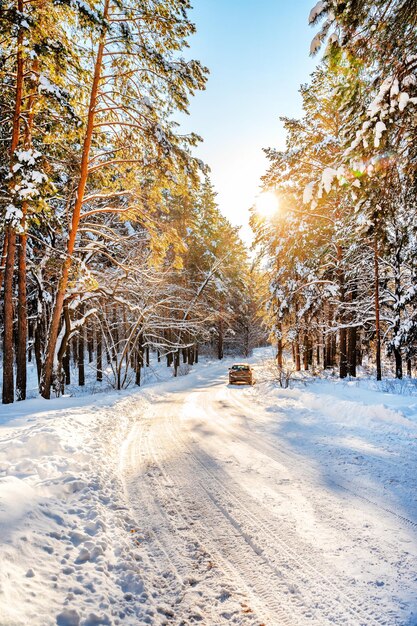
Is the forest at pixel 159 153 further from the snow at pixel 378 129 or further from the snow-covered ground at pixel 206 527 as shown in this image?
the snow-covered ground at pixel 206 527

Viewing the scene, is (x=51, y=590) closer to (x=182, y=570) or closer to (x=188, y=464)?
(x=182, y=570)

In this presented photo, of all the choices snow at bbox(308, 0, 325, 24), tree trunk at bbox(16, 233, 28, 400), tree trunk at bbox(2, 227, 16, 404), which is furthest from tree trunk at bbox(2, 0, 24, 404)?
snow at bbox(308, 0, 325, 24)

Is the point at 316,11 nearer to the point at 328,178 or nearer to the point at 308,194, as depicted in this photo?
the point at 328,178

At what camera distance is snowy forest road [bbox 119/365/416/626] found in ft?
8.71

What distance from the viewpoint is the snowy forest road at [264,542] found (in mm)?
2654

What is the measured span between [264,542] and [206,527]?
711 millimetres

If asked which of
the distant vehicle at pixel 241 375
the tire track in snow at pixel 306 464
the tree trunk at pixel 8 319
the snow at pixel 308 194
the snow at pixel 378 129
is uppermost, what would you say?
the snow at pixel 378 129

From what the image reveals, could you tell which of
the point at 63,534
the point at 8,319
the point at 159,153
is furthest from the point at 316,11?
the point at 8,319

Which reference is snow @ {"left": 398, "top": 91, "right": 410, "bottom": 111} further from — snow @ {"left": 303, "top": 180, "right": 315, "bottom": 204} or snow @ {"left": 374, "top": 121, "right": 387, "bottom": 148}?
snow @ {"left": 303, "top": 180, "right": 315, "bottom": 204}

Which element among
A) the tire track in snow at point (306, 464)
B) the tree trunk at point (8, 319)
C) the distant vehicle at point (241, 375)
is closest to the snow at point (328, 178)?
the tire track in snow at point (306, 464)

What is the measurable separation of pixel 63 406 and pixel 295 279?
15.7m

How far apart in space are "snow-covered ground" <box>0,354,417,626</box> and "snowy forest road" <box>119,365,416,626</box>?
14mm

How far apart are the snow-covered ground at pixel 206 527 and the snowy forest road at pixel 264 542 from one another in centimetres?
1

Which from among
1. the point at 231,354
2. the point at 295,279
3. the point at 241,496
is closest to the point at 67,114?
the point at 241,496
